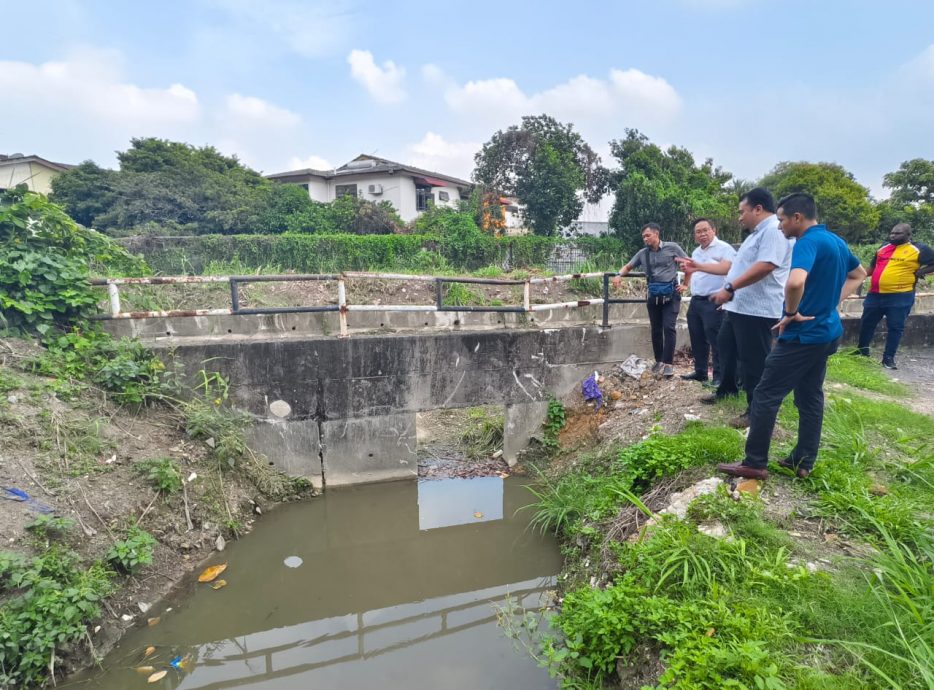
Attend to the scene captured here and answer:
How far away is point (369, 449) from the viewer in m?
5.76

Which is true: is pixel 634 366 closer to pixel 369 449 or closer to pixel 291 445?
pixel 369 449

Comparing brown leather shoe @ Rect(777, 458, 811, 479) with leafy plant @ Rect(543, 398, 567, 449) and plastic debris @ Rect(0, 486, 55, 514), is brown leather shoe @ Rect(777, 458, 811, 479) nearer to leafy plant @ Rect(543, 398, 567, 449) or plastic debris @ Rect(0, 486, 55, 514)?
leafy plant @ Rect(543, 398, 567, 449)

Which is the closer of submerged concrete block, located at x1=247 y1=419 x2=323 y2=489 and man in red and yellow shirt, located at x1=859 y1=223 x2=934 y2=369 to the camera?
submerged concrete block, located at x1=247 y1=419 x2=323 y2=489

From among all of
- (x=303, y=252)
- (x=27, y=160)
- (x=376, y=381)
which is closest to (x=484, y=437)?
(x=376, y=381)

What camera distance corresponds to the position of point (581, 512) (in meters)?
4.46

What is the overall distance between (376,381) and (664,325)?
3.34 m

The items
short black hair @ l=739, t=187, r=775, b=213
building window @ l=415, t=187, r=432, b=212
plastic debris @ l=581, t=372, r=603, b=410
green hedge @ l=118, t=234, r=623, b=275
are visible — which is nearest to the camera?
short black hair @ l=739, t=187, r=775, b=213

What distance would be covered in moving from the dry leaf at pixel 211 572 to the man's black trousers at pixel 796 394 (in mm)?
4123

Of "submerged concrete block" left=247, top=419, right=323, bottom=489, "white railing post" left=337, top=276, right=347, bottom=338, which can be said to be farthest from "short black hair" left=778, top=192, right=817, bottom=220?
"submerged concrete block" left=247, top=419, right=323, bottom=489

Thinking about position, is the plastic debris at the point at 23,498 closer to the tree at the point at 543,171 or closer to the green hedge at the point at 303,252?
the green hedge at the point at 303,252

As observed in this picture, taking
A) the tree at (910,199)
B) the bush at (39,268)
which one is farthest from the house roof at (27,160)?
the tree at (910,199)

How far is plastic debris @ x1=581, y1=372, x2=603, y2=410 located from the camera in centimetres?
616

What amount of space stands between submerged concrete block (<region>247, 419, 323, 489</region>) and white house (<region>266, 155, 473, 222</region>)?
2082cm

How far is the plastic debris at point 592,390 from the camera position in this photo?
616cm
